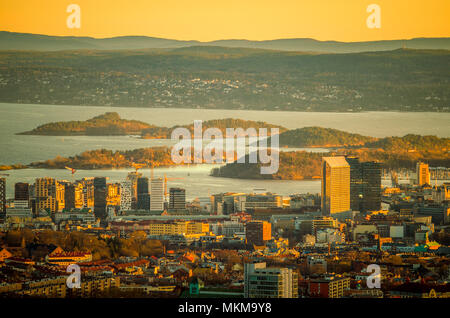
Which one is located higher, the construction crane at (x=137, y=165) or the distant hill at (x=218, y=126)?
the distant hill at (x=218, y=126)

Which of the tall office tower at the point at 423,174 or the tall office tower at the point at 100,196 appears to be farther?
the tall office tower at the point at 423,174

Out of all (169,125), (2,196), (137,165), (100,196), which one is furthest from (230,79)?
(2,196)

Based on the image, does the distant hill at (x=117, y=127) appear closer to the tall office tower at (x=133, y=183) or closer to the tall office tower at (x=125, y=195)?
the tall office tower at (x=133, y=183)

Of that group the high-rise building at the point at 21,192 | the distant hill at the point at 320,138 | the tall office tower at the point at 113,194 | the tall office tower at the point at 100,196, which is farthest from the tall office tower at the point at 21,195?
the distant hill at the point at 320,138

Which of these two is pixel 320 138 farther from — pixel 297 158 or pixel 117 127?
pixel 117 127

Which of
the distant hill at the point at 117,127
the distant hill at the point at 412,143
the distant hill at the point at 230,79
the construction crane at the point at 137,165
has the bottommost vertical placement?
the construction crane at the point at 137,165

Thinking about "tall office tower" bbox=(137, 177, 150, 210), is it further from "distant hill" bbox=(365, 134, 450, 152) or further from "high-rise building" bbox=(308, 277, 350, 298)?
"high-rise building" bbox=(308, 277, 350, 298)

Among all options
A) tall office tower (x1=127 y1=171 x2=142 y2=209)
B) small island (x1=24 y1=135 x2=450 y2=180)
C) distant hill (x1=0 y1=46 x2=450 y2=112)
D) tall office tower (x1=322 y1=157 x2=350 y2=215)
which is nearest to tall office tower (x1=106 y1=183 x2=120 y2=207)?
tall office tower (x1=127 y1=171 x2=142 y2=209)
